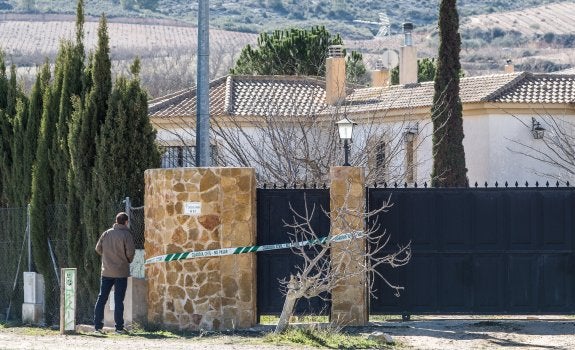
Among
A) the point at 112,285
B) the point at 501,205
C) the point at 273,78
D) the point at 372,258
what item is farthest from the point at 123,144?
the point at 273,78

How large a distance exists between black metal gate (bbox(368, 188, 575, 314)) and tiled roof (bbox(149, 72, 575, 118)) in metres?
21.7

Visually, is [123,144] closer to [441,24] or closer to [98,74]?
[98,74]

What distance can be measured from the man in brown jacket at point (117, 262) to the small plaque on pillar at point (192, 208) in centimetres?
94

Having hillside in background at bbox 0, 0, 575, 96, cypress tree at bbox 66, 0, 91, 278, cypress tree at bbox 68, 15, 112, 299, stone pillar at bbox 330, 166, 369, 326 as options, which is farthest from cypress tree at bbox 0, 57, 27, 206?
hillside in background at bbox 0, 0, 575, 96

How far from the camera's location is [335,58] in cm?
4788

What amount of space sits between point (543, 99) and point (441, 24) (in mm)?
8474

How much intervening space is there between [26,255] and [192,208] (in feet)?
19.4

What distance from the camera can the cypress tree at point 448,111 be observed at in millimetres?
36156

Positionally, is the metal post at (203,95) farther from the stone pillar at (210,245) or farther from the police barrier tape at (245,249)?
the police barrier tape at (245,249)

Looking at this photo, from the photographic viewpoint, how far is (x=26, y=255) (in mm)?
24516

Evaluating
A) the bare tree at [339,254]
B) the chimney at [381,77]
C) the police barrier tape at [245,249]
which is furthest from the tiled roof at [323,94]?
the police barrier tape at [245,249]

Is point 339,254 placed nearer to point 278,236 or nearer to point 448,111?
point 278,236

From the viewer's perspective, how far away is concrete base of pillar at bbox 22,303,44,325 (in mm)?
23156

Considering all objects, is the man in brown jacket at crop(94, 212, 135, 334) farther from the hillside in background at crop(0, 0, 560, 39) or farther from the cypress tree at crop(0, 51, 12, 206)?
the hillside in background at crop(0, 0, 560, 39)
